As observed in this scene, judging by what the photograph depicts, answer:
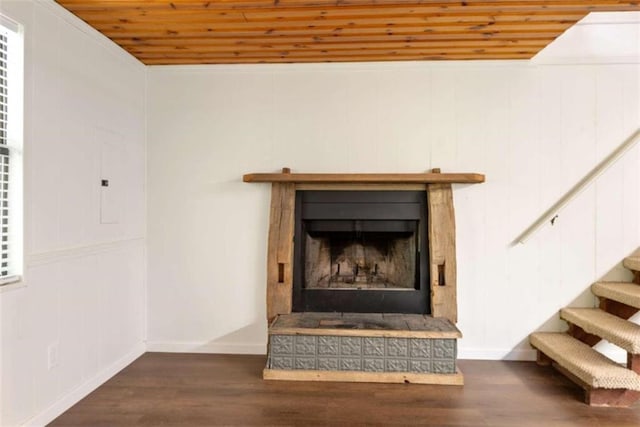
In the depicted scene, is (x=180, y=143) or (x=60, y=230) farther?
(x=180, y=143)

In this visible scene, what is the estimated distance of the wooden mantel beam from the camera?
286 centimetres

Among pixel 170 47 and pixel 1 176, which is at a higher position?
pixel 170 47

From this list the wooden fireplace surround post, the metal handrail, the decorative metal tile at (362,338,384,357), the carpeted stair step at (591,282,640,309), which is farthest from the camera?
the wooden fireplace surround post

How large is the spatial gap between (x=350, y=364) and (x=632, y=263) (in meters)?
2.17

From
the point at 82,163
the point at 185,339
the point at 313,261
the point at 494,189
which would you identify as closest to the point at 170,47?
the point at 82,163

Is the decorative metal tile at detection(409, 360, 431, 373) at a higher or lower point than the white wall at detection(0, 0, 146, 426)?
lower

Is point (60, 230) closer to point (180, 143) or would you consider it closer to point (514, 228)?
point (180, 143)

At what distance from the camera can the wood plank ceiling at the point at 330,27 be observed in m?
2.19

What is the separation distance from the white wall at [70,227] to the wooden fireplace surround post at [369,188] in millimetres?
1006

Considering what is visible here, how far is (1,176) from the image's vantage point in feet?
6.21

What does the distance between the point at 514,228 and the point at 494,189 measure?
1.09 feet

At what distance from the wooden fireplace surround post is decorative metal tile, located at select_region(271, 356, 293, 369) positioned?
0.38 meters

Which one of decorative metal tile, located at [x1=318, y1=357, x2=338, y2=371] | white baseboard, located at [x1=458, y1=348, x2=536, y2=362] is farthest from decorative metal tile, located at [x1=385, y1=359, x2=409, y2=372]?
white baseboard, located at [x1=458, y1=348, x2=536, y2=362]

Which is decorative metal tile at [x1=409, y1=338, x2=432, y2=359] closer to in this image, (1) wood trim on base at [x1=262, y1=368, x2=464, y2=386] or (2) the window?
(1) wood trim on base at [x1=262, y1=368, x2=464, y2=386]
